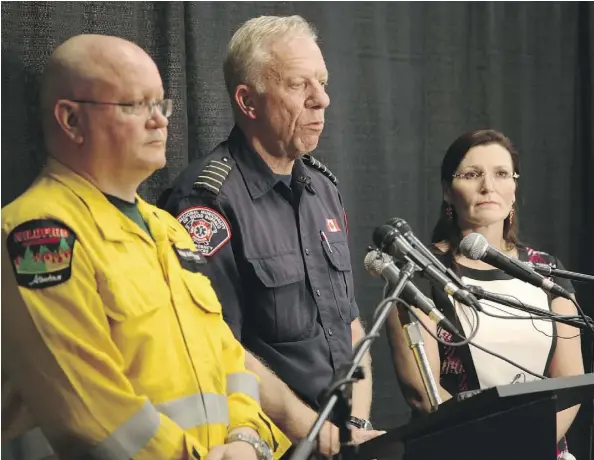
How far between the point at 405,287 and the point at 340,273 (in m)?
0.60

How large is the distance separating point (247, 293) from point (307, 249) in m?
0.20

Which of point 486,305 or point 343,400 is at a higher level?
point 343,400

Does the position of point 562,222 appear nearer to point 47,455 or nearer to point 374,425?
point 374,425

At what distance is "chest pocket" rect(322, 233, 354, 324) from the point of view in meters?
2.21

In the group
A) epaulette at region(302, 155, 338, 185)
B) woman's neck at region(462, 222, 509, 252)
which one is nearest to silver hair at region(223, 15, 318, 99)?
epaulette at region(302, 155, 338, 185)

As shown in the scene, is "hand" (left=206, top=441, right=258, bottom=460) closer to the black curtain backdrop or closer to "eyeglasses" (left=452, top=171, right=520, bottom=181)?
the black curtain backdrop

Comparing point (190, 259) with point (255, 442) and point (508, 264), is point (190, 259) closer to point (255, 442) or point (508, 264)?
point (255, 442)

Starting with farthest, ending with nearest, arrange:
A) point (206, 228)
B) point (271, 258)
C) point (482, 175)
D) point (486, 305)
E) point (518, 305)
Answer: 1. point (482, 175)
2. point (486, 305)
3. point (271, 258)
4. point (206, 228)
5. point (518, 305)

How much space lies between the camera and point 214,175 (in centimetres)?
207

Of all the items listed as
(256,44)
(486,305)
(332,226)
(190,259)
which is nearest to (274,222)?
(332,226)

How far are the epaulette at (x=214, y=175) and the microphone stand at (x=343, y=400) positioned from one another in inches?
23.7

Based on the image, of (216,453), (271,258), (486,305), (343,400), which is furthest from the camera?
(486,305)

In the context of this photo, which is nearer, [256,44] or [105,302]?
[105,302]

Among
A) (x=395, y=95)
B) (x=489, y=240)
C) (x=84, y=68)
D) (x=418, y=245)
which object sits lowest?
(x=489, y=240)
